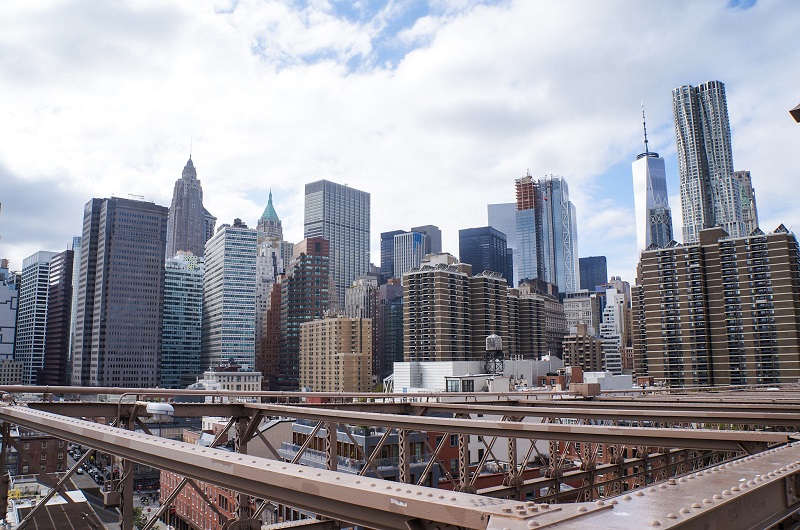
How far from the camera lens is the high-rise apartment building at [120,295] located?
17338 centimetres

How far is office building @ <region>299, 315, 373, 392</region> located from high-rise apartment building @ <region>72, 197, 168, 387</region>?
46922mm

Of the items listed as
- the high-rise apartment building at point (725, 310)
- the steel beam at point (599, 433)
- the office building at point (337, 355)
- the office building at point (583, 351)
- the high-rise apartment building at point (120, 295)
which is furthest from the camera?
the office building at point (583, 351)

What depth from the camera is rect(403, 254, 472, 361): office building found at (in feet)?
431

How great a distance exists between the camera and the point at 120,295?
178 meters

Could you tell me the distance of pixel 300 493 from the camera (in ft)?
13.7

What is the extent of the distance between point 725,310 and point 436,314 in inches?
2216

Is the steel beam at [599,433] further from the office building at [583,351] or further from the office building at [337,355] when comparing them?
the office building at [583,351]

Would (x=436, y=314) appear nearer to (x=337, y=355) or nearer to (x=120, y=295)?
(x=337, y=355)

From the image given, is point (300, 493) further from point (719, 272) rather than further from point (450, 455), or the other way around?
point (719, 272)

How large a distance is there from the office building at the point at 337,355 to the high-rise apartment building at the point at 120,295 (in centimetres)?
4692

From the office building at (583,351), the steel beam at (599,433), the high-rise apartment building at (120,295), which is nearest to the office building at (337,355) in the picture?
the high-rise apartment building at (120,295)

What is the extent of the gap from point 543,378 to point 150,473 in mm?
75939

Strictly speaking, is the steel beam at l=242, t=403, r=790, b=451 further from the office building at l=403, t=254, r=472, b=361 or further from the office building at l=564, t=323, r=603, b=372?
the office building at l=564, t=323, r=603, b=372

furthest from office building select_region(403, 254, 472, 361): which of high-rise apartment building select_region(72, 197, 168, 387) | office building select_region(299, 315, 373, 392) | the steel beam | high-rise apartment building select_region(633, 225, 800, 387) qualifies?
the steel beam
